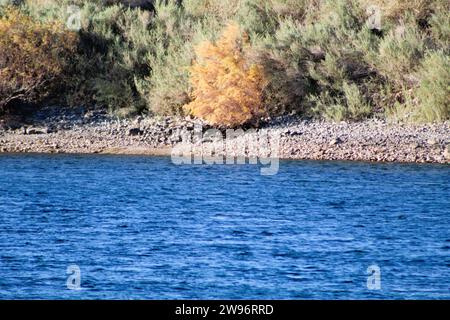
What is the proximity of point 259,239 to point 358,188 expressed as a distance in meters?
5.77

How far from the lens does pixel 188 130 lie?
35.6m

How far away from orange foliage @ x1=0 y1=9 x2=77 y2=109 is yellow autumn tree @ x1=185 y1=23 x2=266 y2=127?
509cm

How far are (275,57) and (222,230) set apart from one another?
13.5 metres

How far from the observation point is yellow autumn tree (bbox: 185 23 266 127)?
115 feet

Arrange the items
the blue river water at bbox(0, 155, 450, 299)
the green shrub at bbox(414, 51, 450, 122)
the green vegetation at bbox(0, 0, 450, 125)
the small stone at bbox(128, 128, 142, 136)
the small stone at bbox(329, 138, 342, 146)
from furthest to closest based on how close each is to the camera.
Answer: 1. the small stone at bbox(128, 128, 142, 136)
2. the green vegetation at bbox(0, 0, 450, 125)
3. the green shrub at bbox(414, 51, 450, 122)
4. the small stone at bbox(329, 138, 342, 146)
5. the blue river water at bbox(0, 155, 450, 299)

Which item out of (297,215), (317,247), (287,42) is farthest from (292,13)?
(317,247)

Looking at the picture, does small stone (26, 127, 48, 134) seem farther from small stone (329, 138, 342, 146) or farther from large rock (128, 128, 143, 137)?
small stone (329, 138, 342, 146)

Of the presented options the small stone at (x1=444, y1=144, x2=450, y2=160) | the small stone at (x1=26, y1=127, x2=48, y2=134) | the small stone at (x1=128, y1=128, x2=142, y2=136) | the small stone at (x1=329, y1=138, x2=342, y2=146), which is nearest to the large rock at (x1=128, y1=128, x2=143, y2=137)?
the small stone at (x1=128, y1=128, x2=142, y2=136)

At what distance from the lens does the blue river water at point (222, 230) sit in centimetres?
1930

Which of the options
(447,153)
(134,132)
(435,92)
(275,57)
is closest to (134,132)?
(134,132)

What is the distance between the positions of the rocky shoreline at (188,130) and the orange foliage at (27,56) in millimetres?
903

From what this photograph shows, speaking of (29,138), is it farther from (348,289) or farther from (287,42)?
(348,289)

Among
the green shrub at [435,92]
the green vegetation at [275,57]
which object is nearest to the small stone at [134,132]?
the green vegetation at [275,57]

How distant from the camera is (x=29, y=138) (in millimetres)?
36031
